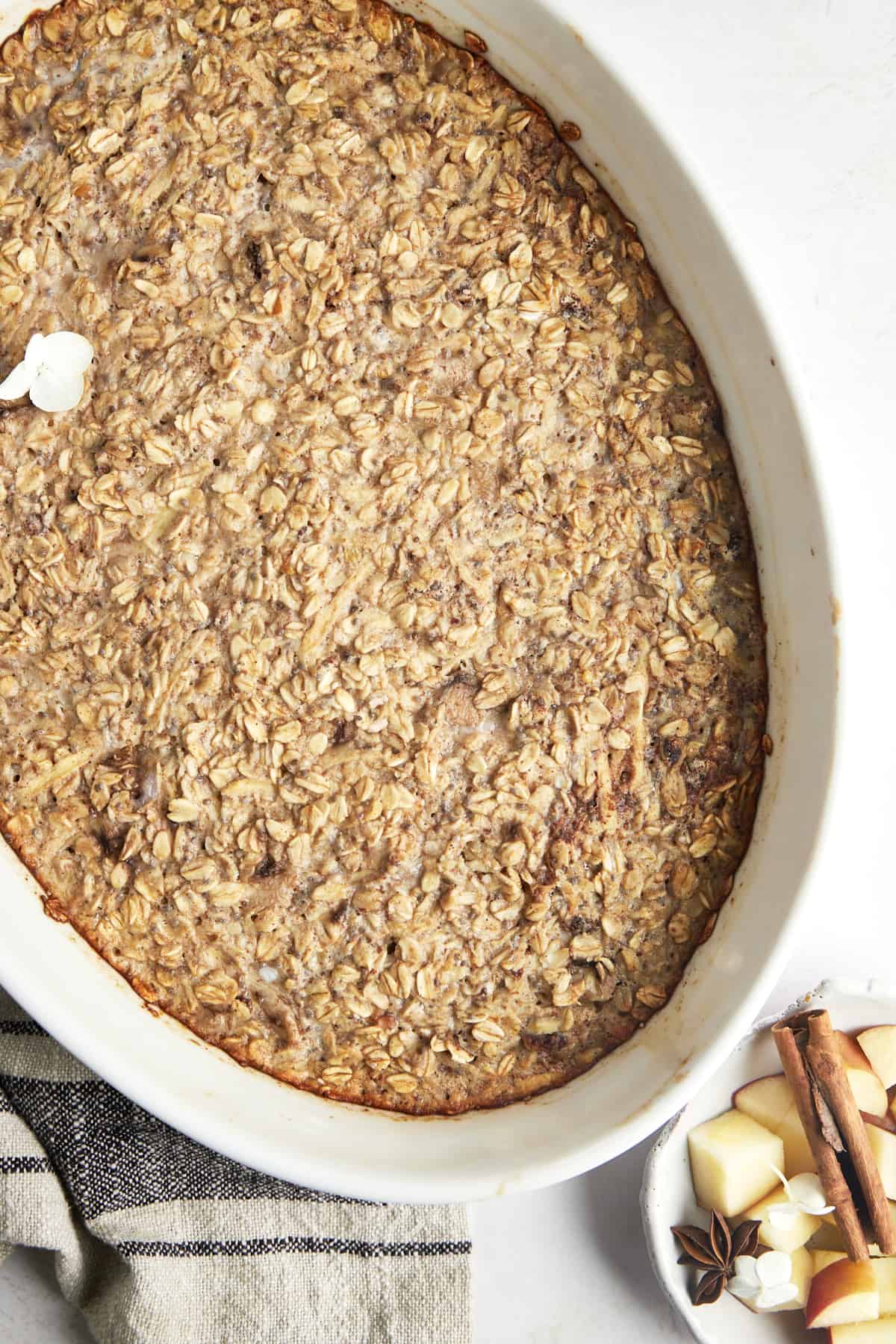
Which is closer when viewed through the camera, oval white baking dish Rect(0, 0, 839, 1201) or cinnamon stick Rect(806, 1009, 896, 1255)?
oval white baking dish Rect(0, 0, 839, 1201)

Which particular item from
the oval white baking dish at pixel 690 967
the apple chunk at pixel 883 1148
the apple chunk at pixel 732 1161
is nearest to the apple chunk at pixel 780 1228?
the apple chunk at pixel 732 1161

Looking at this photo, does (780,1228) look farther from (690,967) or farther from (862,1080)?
(690,967)

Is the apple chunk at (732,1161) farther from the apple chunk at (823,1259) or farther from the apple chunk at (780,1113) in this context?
the apple chunk at (823,1259)

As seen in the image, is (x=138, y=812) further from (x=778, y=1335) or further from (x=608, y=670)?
(x=778, y=1335)

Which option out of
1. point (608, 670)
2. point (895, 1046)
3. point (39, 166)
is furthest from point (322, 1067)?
point (39, 166)

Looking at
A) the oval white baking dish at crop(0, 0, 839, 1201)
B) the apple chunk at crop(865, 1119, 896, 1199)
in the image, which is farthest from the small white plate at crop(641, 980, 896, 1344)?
the oval white baking dish at crop(0, 0, 839, 1201)

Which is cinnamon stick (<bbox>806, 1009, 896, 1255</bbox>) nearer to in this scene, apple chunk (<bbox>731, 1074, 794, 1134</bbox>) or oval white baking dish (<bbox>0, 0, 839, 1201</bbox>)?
apple chunk (<bbox>731, 1074, 794, 1134</bbox>)

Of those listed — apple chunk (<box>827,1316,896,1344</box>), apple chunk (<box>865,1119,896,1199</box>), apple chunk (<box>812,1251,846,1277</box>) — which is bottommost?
apple chunk (<box>827,1316,896,1344</box>)

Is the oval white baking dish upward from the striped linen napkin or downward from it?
upward
